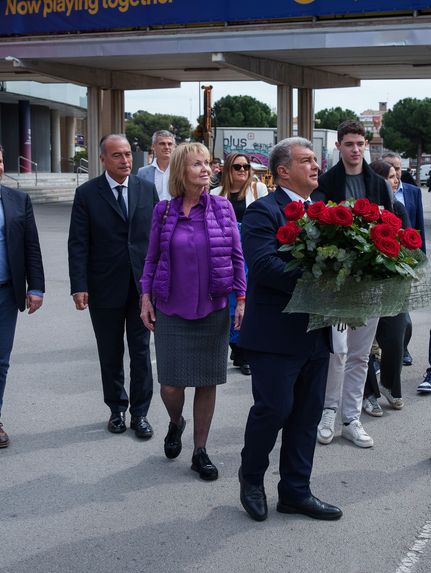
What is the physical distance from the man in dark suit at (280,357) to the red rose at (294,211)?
0.23 m

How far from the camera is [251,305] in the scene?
13.6 feet

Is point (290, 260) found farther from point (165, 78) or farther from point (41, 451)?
point (165, 78)

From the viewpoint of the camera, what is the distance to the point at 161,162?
7.97 meters

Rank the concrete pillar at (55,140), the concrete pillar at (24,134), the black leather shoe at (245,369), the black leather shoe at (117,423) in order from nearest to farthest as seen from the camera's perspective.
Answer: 1. the black leather shoe at (117,423)
2. the black leather shoe at (245,369)
3. the concrete pillar at (24,134)
4. the concrete pillar at (55,140)

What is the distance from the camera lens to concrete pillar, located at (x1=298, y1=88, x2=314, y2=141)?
89.0 feet

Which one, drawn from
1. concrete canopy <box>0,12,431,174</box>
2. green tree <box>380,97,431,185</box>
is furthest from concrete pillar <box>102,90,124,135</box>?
green tree <box>380,97,431,185</box>

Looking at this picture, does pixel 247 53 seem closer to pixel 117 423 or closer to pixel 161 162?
pixel 161 162

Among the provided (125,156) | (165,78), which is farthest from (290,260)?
(165,78)

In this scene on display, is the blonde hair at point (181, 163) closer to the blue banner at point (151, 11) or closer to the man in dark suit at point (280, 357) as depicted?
the man in dark suit at point (280, 357)

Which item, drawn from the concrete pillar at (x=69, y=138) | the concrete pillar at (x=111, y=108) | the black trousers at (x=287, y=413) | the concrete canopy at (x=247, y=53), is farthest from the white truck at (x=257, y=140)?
the black trousers at (x=287, y=413)

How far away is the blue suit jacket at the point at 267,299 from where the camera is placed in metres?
3.99

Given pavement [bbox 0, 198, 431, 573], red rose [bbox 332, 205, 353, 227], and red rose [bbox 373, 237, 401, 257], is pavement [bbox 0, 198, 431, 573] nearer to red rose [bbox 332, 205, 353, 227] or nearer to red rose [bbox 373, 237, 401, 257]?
red rose [bbox 373, 237, 401, 257]

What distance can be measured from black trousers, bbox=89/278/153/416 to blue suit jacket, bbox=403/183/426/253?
2493mm

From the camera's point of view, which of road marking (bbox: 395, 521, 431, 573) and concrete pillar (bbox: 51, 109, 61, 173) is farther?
concrete pillar (bbox: 51, 109, 61, 173)
